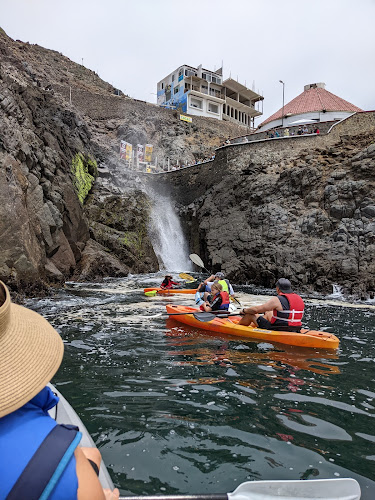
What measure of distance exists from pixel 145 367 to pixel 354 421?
2.79m

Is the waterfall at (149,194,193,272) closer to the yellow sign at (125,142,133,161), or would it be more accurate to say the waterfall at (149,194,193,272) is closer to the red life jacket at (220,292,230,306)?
the yellow sign at (125,142,133,161)

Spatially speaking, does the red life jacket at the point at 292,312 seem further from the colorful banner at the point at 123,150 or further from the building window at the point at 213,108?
the building window at the point at 213,108

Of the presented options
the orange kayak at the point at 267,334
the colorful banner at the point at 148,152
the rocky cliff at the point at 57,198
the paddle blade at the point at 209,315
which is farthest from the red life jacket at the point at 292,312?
the colorful banner at the point at 148,152

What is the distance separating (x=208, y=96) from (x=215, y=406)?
172 ft

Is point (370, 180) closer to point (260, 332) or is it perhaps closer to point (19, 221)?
point (260, 332)

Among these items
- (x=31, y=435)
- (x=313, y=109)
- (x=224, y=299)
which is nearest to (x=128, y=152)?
(x=313, y=109)

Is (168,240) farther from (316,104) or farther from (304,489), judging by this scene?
(304,489)

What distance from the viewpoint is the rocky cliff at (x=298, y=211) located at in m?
16.0

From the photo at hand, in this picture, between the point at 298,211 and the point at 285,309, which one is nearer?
the point at 285,309

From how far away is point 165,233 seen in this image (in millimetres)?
26422

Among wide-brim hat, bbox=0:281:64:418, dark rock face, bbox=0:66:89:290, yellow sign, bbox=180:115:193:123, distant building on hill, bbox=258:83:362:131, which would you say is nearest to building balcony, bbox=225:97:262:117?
yellow sign, bbox=180:115:193:123

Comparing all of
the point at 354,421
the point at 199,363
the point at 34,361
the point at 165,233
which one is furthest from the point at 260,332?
the point at 165,233

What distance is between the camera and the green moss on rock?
19750mm

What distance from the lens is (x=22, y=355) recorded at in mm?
1280
